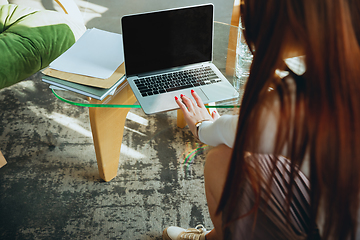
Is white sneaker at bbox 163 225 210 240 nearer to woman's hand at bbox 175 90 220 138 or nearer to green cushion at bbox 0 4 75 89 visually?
woman's hand at bbox 175 90 220 138

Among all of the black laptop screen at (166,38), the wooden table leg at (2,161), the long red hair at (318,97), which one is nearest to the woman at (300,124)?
the long red hair at (318,97)

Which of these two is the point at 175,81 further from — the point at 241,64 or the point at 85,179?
the point at 85,179

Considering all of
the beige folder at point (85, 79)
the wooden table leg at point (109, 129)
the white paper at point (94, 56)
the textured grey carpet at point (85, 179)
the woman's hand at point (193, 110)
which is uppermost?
the white paper at point (94, 56)

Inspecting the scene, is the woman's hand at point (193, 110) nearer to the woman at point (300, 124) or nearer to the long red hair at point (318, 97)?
the woman at point (300, 124)

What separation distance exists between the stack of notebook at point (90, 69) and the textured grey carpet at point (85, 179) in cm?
54

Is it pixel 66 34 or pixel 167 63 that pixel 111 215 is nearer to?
pixel 167 63

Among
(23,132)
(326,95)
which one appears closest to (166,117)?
(23,132)

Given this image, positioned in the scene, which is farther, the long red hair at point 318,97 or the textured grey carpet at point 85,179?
the textured grey carpet at point 85,179

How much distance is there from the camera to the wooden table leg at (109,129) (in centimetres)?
117

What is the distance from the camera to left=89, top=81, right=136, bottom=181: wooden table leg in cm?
117

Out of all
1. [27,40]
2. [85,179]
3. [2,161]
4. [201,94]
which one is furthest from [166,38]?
[2,161]

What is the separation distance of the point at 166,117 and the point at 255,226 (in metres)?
1.05

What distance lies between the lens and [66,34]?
5.92 ft

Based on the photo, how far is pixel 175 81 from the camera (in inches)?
46.8
